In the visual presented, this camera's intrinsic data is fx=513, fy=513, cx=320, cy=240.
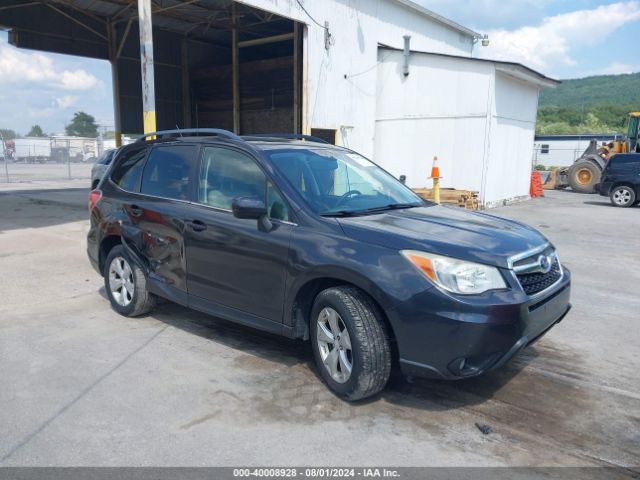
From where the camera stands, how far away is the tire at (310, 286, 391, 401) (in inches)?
131

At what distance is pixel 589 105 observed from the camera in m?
94.3

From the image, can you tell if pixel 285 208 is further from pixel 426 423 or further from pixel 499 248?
pixel 426 423

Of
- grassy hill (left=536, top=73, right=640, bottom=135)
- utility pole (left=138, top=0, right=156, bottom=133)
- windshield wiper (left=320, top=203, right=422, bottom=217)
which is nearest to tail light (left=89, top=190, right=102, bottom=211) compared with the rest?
windshield wiper (left=320, top=203, right=422, bottom=217)

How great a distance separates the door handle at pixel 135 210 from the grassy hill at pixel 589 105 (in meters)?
67.0

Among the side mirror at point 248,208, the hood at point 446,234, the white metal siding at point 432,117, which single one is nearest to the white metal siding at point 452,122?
the white metal siding at point 432,117

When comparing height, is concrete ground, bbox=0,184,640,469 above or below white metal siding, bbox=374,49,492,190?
below

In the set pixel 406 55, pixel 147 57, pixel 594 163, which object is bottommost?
pixel 594 163

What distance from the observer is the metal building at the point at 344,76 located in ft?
46.5

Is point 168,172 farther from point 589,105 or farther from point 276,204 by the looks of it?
point 589,105

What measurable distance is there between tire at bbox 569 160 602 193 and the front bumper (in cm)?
2069

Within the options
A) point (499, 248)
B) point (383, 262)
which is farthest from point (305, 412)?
point (499, 248)

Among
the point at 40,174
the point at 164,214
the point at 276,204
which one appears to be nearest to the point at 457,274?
the point at 276,204

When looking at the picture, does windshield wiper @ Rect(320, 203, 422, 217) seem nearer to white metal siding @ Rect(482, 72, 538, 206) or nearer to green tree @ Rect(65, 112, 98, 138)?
white metal siding @ Rect(482, 72, 538, 206)

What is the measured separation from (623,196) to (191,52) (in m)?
17.1
